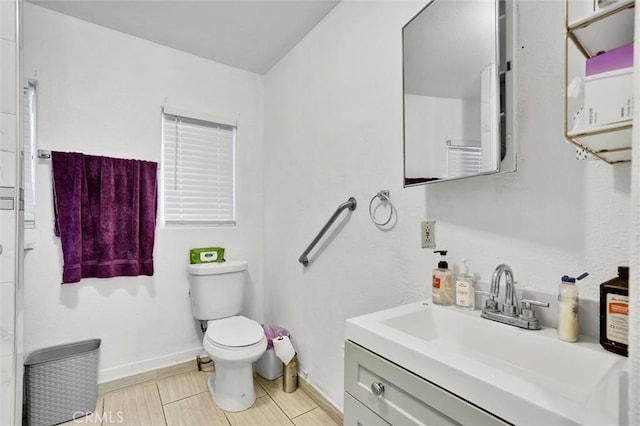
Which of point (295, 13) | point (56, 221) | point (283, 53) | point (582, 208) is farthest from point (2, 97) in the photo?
point (582, 208)

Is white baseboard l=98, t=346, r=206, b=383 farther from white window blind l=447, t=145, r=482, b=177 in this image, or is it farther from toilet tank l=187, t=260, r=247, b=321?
white window blind l=447, t=145, r=482, b=177

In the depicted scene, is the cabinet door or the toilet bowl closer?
the cabinet door

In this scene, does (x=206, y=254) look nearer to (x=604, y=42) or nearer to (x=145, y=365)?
(x=145, y=365)

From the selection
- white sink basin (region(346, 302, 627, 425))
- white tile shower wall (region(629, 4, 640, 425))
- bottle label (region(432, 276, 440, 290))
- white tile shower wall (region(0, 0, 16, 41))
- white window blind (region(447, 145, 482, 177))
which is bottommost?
white sink basin (region(346, 302, 627, 425))

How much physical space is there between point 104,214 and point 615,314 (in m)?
2.45

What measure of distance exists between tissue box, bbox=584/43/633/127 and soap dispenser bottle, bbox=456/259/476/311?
0.60m

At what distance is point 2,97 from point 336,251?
1.58 meters

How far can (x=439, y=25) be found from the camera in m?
1.20

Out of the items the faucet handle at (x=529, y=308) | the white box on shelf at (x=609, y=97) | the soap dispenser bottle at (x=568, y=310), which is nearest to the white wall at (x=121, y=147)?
the faucet handle at (x=529, y=308)

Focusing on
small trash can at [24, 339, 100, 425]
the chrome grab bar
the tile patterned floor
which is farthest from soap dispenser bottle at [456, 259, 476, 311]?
small trash can at [24, 339, 100, 425]

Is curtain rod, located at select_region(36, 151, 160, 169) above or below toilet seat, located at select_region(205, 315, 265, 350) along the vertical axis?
above

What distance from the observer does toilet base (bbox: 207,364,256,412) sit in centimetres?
182

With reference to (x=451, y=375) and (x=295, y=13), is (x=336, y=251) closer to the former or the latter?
(x=451, y=375)

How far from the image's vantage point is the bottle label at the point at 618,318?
2.30 feet
